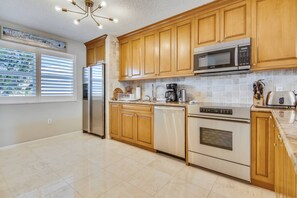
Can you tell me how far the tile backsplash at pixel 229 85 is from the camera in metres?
2.11

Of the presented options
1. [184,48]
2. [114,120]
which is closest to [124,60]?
[114,120]

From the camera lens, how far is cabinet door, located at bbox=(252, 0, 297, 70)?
1.82 m

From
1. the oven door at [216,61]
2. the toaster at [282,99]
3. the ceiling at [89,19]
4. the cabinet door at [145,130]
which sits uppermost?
the ceiling at [89,19]

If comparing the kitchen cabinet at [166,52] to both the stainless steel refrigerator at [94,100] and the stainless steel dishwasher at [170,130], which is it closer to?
the stainless steel dishwasher at [170,130]

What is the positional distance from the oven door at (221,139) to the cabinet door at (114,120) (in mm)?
1743

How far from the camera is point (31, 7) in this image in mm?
2484

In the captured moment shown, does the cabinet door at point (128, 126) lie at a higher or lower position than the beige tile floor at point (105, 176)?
higher

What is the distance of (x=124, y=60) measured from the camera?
3717 mm

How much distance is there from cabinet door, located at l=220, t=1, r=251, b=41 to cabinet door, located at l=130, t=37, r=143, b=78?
169 centimetres

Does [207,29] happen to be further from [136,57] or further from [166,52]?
[136,57]

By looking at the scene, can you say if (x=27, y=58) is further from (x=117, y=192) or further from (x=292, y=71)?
(x=292, y=71)

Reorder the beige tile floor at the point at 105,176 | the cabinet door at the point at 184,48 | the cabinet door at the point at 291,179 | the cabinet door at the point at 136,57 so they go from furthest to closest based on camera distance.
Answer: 1. the cabinet door at the point at 136,57
2. the cabinet door at the point at 184,48
3. the beige tile floor at the point at 105,176
4. the cabinet door at the point at 291,179

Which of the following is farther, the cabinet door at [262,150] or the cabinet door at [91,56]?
the cabinet door at [91,56]

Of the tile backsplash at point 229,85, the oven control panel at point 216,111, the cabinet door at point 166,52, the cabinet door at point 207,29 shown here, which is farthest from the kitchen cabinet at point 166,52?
the oven control panel at point 216,111
